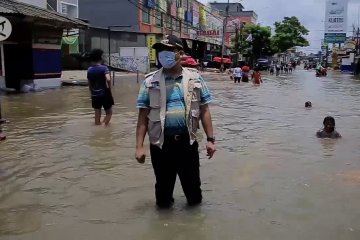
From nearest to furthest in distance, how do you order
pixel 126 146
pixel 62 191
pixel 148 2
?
pixel 62 191, pixel 126 146, pixel 148 2

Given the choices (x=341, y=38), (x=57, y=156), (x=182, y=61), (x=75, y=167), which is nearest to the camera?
(x=182, y=61)

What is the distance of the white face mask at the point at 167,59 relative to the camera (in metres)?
4.75

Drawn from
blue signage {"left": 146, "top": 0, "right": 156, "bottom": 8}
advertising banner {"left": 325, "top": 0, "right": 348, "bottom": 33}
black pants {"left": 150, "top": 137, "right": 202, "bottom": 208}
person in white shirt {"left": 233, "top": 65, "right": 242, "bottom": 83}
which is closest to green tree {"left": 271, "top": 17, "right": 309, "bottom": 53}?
advertising banner {"left": 325, "top": 0, "right": 348, "bottom": 33}

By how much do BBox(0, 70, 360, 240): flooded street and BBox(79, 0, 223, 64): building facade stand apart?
24497mm

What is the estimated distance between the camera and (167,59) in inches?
187

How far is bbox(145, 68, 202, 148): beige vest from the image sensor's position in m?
4.81

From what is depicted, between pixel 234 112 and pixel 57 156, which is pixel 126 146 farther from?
pixel 234 112

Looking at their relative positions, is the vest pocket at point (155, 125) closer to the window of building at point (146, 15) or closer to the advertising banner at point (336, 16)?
the window of building at point (146, 15)

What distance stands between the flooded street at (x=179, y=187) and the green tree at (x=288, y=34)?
69.4 meters

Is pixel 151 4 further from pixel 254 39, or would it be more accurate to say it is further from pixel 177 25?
pixel 254 39

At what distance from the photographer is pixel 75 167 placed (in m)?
7.25

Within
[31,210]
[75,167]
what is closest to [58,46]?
[75,167]

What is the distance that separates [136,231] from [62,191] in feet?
5.30

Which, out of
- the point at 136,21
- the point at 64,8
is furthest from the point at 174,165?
the point at 136,21
